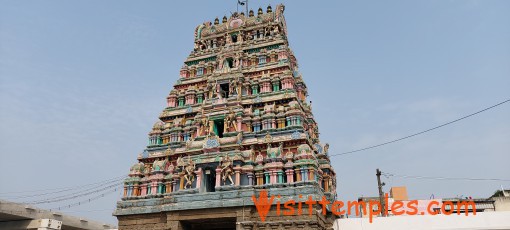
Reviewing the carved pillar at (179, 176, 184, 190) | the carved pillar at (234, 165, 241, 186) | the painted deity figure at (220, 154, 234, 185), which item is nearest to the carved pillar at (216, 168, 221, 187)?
the painted deity figure at (220, 154, 234, 185)

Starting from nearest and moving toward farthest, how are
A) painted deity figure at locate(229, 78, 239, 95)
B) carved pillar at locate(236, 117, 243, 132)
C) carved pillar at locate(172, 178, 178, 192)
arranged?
carved pillar at locate(172, 178, 178, 192) < carved pillar at locate(236, 117, 243, 132) < painted deity figure at locate(229, 78, 239, 95)

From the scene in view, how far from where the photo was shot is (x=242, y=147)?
23.3m

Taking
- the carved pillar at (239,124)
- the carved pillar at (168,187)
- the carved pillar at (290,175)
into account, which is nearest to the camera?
the carved pillar at (290,175)

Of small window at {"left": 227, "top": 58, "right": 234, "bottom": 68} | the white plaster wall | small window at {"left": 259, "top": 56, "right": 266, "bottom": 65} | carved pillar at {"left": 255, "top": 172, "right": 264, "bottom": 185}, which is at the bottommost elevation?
the white plaster wall

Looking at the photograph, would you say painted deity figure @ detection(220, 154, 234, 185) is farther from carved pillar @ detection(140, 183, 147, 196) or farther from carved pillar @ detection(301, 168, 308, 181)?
carved pillar @ detection(140, 183, 147, 196)

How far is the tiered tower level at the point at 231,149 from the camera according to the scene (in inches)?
826

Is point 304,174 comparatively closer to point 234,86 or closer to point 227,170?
point 227,170

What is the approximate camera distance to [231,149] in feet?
76.0

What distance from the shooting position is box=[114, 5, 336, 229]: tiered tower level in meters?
21.0

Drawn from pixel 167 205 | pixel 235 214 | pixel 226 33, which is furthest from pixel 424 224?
pixel 226 33

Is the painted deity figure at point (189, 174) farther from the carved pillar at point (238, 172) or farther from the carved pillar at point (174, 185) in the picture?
the carved pillar at point (238, 172)

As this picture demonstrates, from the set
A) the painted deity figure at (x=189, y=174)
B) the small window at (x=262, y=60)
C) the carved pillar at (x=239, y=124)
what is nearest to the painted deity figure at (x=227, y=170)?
the painted deity figure at (x=189, y=174)

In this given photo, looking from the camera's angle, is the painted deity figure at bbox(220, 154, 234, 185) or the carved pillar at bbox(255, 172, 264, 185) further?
the painted deity figure at bbox(220, 154, 234, 185)

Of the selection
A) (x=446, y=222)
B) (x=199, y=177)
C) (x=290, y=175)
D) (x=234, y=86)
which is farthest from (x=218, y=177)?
(x=446, y=222)
